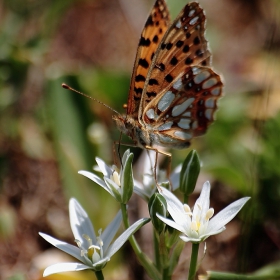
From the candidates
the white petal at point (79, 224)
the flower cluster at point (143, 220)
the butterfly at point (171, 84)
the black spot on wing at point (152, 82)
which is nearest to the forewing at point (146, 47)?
the butterfly at point (171, 84)

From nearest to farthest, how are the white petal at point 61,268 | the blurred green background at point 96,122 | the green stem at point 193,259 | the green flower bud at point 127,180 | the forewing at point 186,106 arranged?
the white petal at point 61,268, the green stem at point 193,259, the green flower bud at point 127,180, the forewing at point 186,106, the blurred green background at point 96,122

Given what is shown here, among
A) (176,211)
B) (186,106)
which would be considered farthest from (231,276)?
(186,106)

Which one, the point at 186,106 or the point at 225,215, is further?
the point at 186,106

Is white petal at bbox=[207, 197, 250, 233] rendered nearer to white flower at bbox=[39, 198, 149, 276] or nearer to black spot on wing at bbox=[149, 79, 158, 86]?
white flower at bbox=[39, 198, 149, 276]

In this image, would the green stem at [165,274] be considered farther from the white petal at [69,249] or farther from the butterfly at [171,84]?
the butterfly at [171,84]

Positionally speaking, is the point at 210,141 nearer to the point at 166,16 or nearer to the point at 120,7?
the point at 166,16

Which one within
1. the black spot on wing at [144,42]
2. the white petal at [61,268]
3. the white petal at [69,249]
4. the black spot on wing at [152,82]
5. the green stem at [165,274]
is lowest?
the green stem at [165,274]

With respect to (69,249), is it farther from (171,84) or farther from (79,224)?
(171,84)

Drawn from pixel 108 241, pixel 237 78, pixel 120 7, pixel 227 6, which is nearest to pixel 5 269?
pixel 108 241

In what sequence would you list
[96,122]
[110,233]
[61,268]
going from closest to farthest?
1. [61,268]
2. [110,233]
3. [96,122]
